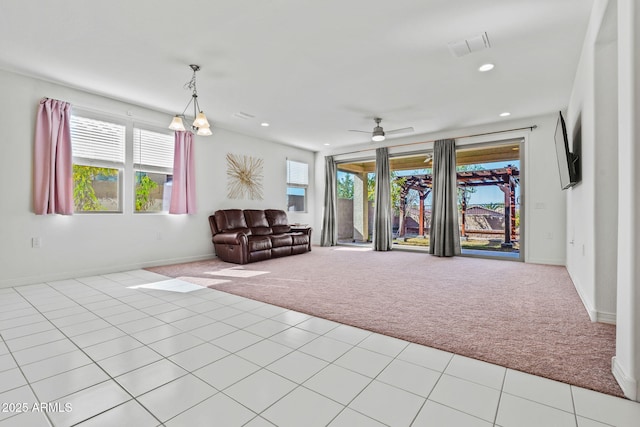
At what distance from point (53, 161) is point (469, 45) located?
5.30 m

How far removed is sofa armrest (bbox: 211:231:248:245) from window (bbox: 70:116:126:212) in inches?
65.7

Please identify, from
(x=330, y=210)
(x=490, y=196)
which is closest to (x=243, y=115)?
(x=330, y=210)

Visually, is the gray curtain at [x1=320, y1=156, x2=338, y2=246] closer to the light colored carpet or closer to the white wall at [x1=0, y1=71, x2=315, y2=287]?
the light colored carpet

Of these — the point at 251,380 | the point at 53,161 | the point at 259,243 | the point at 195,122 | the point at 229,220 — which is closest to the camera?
the point at 251,380

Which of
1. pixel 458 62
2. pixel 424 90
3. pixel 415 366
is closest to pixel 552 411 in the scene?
pixel 415 366

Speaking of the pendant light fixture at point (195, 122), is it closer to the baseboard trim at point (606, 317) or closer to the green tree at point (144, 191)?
the green tree at point (144, 191)

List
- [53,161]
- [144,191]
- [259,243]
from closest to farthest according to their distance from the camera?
[53,161], [144,191], [259,243]

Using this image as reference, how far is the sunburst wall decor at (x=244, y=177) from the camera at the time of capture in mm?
6491

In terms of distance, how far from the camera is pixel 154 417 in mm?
1417

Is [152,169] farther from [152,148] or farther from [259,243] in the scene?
[259,243]

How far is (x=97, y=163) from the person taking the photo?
14.9 feet

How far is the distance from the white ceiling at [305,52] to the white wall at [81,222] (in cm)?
27

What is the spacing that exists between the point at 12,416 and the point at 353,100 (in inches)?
186

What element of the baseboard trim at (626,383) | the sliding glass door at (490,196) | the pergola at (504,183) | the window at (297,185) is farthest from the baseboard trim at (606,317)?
the window at (297,185)
